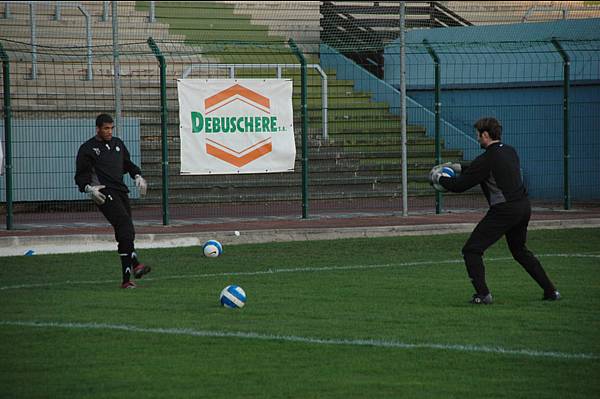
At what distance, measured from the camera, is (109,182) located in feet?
41.2

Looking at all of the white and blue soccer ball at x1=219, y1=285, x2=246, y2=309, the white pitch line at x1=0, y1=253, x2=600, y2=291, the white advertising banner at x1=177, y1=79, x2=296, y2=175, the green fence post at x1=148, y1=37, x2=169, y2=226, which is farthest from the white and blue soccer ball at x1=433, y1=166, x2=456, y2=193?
the white advertising banner at x1=177, y1=79, x2=296, y2=175

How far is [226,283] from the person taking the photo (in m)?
12.7

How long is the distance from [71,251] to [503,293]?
7.00 m

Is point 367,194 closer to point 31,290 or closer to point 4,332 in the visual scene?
point 31,290

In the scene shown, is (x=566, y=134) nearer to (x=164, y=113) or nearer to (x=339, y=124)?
(x=339, y=124)

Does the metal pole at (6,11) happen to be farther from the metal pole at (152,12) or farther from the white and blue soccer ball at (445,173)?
the white and blue soccer ball at (445,173)

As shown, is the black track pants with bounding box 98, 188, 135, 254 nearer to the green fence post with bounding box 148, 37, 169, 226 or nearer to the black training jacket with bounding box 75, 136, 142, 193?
the black training jacket with bounding box 75, 136, 142, 193

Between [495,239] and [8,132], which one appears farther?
[8,132]

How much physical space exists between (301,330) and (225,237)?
25.2 ft

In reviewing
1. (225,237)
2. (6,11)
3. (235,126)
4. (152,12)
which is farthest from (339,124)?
(6,11)

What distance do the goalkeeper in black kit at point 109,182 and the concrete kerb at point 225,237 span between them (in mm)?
3776

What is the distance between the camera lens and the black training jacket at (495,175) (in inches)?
424

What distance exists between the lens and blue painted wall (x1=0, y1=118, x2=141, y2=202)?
64.7ft

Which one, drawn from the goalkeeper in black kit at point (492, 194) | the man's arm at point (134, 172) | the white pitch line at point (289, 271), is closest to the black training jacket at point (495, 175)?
the goalkeeper in black kit at point (492, 194)
